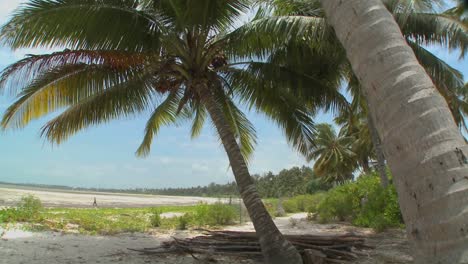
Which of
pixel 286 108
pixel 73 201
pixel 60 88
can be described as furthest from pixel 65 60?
pixel 73 201

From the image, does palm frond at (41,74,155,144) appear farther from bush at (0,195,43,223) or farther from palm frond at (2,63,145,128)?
bush at (0,195,43,223)

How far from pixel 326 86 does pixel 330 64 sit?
637mm

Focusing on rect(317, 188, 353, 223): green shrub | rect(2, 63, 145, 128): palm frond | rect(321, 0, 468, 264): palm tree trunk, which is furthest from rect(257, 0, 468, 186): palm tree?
rect(321, 0, 468, 264): palm tree trunk

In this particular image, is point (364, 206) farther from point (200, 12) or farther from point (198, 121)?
point (200, 12)

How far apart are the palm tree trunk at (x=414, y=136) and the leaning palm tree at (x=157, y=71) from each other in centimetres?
513

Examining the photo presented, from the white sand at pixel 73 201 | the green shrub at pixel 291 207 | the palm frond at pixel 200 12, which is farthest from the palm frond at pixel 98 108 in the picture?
the green shrub at pixel 291 207

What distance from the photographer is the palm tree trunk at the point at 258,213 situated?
22.0 ft

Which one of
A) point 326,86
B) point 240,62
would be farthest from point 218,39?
point 326,86

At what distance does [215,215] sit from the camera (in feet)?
55.2

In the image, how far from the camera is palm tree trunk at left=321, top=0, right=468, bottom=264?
1651mm

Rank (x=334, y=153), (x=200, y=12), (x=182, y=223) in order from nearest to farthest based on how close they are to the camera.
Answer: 1. (x=200, y=12)
2. (x=182, y=223)
3. (x=334, y=153)

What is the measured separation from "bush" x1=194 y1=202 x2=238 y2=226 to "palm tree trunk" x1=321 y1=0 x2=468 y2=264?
578 inches

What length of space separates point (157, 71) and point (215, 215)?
956cm

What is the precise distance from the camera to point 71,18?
6973mm
